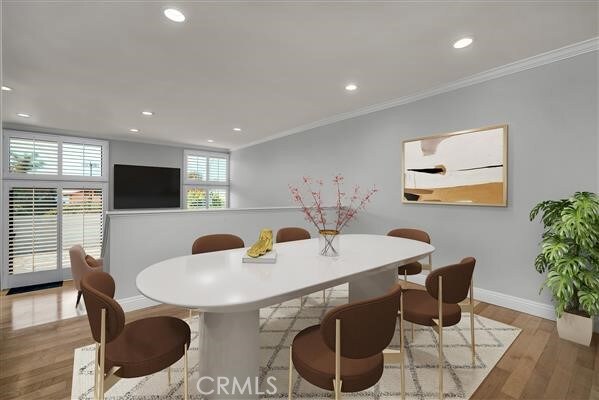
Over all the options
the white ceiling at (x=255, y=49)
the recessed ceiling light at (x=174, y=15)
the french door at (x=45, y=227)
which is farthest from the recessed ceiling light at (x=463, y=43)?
the french door at (x=45, y=227)

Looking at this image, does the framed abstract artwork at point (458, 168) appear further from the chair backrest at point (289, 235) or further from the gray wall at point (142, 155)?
the gray wall at point (142, 155)

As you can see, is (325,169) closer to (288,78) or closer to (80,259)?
(288,78)

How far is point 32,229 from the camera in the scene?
15.8ft

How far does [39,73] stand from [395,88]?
156 inches

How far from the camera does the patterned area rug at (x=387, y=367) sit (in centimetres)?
175

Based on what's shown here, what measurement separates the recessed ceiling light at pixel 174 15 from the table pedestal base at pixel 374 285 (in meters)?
2.45

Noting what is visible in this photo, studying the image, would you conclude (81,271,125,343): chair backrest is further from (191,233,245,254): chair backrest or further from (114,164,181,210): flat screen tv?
(114,164,181,210): flat screen tv

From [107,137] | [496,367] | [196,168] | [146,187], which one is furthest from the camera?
[196,168]

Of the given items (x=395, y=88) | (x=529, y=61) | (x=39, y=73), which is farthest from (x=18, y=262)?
(x=529, y=61)

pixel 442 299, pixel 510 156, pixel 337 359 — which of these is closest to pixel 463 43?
pixel 510 156

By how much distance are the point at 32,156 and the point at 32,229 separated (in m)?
1.30

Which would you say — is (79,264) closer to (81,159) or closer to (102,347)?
(102,347)

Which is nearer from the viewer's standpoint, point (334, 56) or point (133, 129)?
point (334, 56)

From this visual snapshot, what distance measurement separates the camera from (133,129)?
523cm
